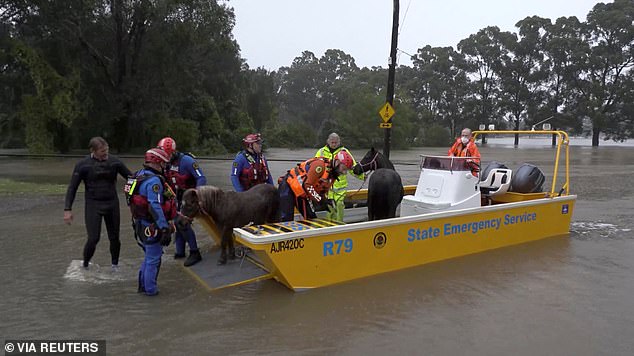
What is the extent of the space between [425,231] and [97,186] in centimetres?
387

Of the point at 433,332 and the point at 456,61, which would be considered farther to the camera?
the point at 456,61

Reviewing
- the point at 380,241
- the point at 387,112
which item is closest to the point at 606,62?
the point at 387,112

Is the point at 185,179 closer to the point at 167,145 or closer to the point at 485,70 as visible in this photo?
the point at 167,145

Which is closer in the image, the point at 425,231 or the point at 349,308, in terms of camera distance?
the point at 349,308

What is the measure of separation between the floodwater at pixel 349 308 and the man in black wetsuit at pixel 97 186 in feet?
2.03

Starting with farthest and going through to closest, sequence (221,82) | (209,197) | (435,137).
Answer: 1. (435,137)
2. (221,82)
3. (209,197)

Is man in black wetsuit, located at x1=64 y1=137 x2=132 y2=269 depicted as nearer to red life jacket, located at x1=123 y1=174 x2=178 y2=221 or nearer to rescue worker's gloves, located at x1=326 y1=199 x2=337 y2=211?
red life jacket, located at x1=123 y1=174 x2=178 y2=221

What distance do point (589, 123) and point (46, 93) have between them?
5050 centimetres

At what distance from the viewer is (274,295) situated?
488 centimetres

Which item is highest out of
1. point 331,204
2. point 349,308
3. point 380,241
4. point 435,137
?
point 435,137

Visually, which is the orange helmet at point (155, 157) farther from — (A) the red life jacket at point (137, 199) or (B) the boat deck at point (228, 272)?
(B) the boat deck at point (228, 272)

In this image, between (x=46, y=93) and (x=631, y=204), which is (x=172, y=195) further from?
(x=46, y=93)

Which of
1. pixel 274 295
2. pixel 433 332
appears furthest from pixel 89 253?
pixel 433 332

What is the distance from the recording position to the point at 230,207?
536 cm
